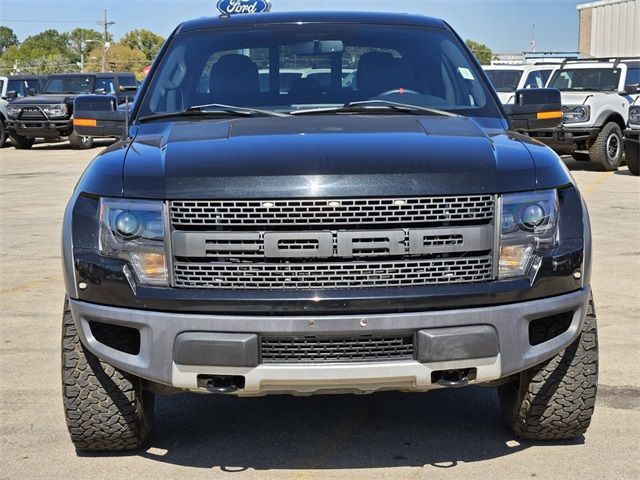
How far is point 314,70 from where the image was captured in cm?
516

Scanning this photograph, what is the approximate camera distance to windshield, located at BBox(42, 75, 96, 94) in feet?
83.4

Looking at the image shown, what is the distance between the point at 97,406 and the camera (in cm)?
404

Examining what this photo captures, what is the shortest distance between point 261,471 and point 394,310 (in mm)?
892

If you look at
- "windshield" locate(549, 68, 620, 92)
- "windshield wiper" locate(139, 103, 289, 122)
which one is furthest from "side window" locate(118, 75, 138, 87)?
"windshield wiper" locate(139, 103, 289, 122)

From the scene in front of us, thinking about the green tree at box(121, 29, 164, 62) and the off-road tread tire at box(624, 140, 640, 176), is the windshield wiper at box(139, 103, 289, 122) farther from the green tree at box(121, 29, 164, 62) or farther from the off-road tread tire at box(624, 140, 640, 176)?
the green tree at box(121, 29, 164, 62)

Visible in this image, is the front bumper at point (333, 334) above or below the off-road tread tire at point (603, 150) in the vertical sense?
above

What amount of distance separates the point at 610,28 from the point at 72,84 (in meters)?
20.9

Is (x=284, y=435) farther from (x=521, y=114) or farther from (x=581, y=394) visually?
(x=521, y=114)

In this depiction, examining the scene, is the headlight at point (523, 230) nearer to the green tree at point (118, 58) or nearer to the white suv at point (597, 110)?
the white suv at point (597, 110)

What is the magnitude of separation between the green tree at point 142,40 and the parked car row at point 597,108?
85597 mm

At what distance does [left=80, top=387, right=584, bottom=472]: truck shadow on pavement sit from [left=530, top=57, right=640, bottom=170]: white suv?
40.0 feet

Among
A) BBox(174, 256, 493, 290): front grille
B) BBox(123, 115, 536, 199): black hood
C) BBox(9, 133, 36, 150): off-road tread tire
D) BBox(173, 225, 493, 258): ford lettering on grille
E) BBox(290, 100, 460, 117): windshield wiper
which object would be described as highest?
BBox(290, 100, 460, 117): windshield wiper

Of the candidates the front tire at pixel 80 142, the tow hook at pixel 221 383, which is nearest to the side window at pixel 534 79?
the front tire at pixel 80 142

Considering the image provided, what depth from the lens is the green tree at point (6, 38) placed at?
426 ft
